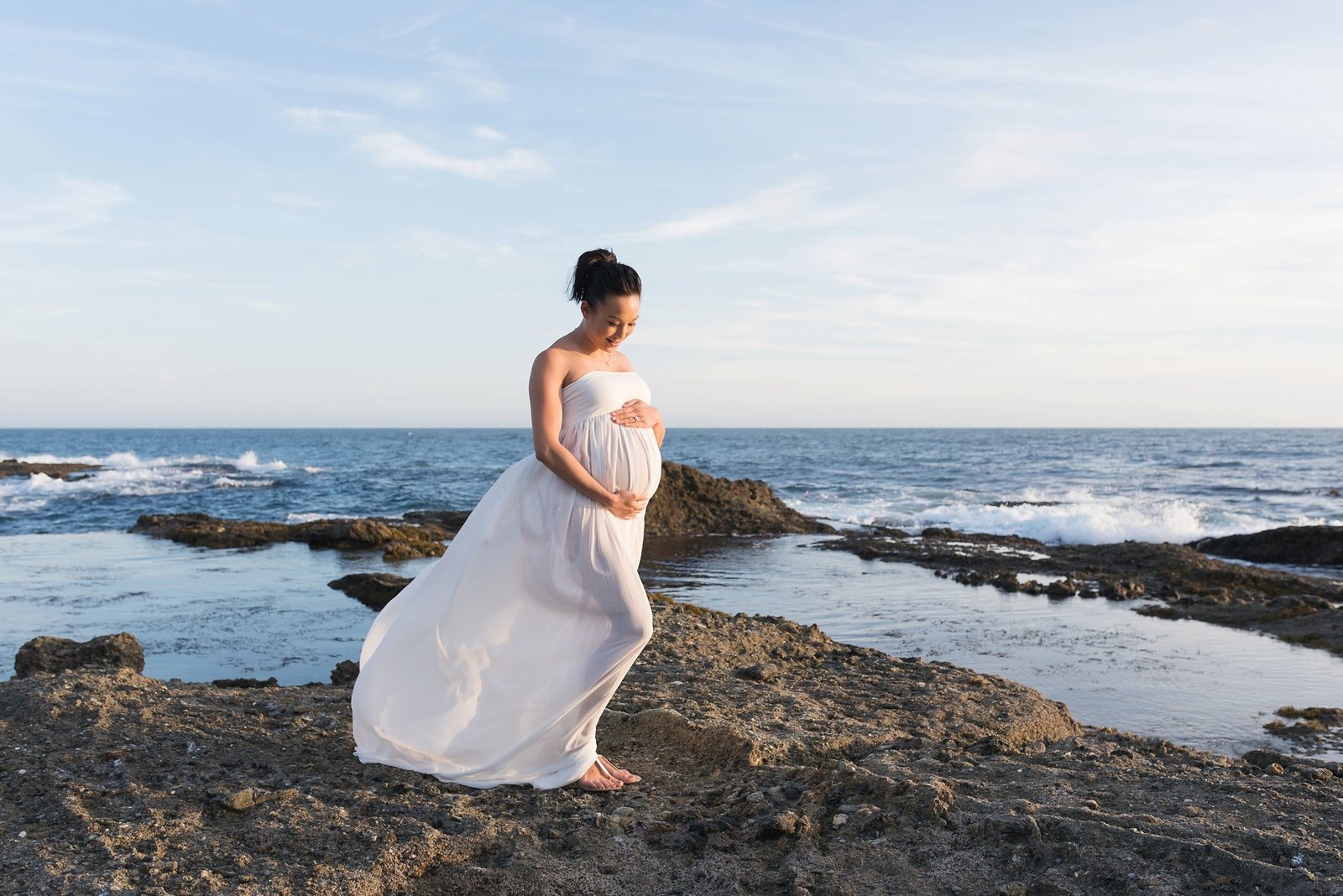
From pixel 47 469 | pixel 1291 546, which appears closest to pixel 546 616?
pixel 1291 546

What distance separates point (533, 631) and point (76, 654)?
446 centimetres

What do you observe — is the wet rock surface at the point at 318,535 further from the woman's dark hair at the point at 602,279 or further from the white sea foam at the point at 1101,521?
the woman's dark hair at the point at 602,279

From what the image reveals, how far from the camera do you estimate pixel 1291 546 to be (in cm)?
1570

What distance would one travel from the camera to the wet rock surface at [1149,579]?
379 inches

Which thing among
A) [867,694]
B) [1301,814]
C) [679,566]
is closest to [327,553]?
[679,566]

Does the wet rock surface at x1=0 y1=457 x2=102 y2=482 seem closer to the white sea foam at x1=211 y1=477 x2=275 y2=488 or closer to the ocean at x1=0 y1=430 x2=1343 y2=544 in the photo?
the ocean at x1=0 y1=430 x2=1343 y2=544

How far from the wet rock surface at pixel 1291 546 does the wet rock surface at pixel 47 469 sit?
37.1 metres

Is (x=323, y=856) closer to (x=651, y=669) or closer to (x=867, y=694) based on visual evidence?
(x=651, y=669)

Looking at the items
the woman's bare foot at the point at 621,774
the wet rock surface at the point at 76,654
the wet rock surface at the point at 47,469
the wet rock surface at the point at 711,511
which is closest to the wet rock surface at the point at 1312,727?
the woman's bare foot at the point at 621,774

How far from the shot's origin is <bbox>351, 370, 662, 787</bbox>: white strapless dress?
403 cm

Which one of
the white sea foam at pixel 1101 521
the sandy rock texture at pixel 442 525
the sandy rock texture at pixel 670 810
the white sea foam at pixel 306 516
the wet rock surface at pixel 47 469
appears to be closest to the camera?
the sandy rock texture at pixel 670 810

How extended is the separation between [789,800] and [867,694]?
243cm

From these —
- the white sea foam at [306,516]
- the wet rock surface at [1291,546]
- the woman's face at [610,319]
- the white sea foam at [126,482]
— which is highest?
the woman's face at [610,319]

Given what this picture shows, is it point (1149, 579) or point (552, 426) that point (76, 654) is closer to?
point (552, 426)
